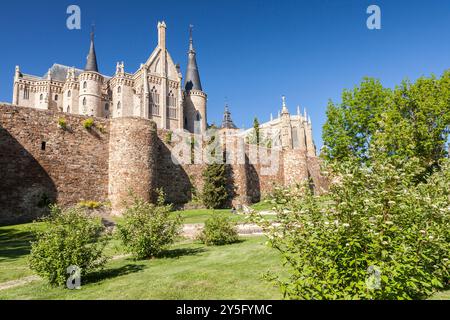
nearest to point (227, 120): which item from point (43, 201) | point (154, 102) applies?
point (154, 102)

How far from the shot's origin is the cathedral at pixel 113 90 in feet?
198

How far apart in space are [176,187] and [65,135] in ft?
30.7

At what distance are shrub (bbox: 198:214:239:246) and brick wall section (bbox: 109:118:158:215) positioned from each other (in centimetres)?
1027

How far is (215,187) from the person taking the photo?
2805 cm

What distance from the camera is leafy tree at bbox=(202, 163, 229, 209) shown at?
27.6m

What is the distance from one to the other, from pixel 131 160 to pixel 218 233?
12101 millimetres

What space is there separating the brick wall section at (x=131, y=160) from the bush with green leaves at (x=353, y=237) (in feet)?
60.5

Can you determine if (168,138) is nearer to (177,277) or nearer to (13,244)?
(13,244)

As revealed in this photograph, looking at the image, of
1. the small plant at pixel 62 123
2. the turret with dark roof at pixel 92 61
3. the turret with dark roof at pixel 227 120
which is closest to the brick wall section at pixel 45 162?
the small plant at pixel 62 123

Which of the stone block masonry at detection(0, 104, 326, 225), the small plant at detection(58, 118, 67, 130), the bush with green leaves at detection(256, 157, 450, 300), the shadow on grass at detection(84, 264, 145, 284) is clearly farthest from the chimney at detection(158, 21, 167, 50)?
the bush with green leaves at detection(256, 157, 450, 300)

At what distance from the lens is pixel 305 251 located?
15.0 ft

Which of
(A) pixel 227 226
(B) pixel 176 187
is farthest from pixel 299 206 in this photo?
(B) pixel 176 187
